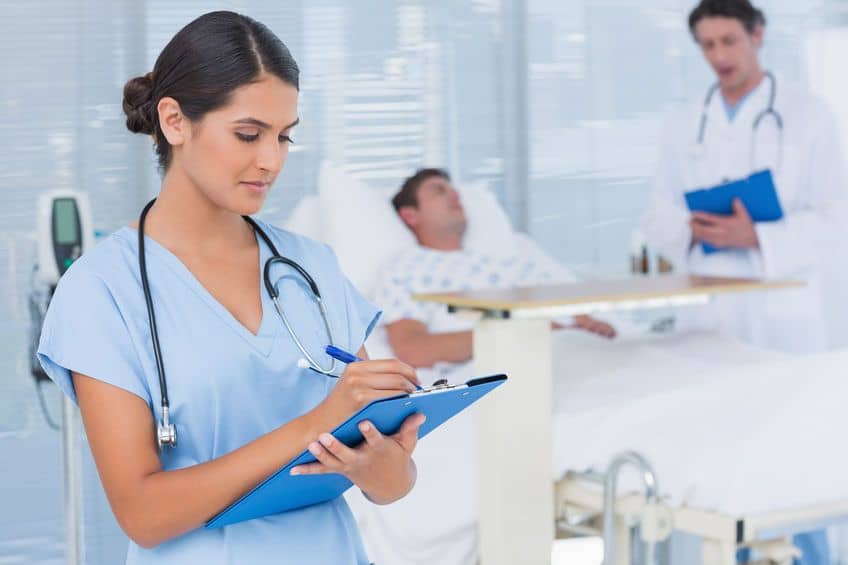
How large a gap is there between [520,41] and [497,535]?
1.98m

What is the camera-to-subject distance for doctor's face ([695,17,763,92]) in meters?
3.56

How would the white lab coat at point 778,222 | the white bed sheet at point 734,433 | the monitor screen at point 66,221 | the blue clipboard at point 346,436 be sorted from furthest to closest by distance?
1. the white lab coat at point 778,222
2. the monitor screen at point 66,221
3. the white bed sheet at point 734,433
4. the blue clipboard at point 346,436

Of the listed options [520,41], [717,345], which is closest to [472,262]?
[717,345]

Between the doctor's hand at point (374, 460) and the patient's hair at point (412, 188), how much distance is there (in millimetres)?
2215

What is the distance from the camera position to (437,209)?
3445 millimetres

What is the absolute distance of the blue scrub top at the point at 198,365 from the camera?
3.81 feet

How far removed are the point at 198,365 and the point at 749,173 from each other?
2.75 meters

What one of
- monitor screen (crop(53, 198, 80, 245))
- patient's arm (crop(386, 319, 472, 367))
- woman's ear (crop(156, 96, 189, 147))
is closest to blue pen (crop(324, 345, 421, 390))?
woman's ear (crop(156, 96, 189, 147))

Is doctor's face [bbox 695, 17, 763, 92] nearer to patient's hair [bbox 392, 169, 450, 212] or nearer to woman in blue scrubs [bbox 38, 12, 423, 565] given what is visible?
patient's hair [bbox 392, 169, 450, 212]

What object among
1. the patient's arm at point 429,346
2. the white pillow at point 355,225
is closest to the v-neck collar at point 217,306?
the patient's arm at point 429,346

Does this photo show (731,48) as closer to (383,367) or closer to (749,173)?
(749,173)

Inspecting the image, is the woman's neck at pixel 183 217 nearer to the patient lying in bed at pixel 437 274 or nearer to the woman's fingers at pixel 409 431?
the woman's fingers at pixel 409 431

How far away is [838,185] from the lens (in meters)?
3.54

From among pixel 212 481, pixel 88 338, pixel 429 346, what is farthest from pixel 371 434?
pixel 429 346
